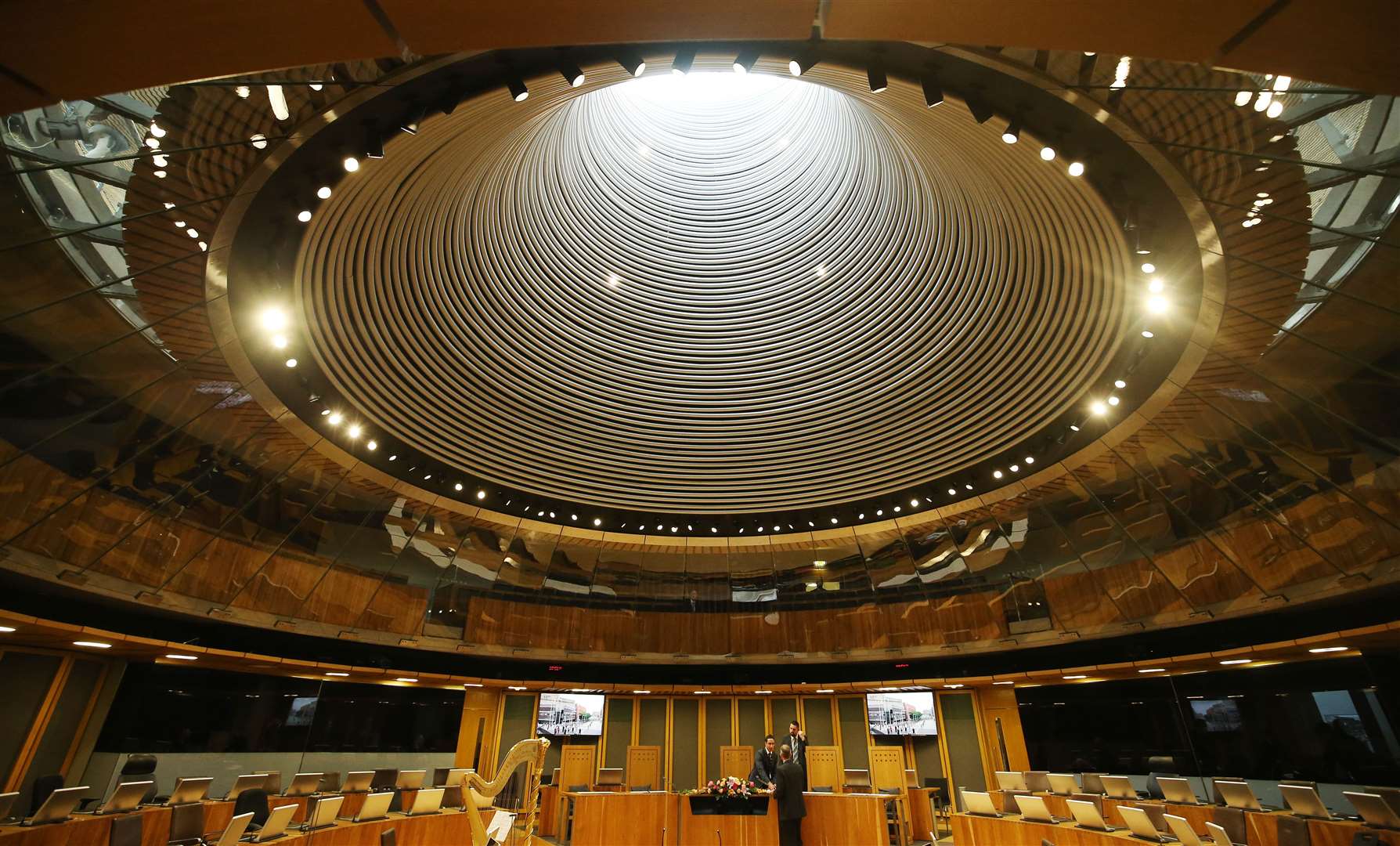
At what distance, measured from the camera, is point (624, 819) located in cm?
1064

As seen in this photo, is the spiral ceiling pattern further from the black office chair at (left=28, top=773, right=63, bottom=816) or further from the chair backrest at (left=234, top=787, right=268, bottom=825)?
the black office chair at (left=28, top=773, right=63, bottom=816)

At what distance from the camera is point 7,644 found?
9680mm

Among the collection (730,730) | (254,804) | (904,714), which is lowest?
(254,804)

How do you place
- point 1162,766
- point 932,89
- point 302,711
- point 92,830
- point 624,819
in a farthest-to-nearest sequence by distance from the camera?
point 302,711
point 1162,766
point 624,819
point 92,830
point 932,89

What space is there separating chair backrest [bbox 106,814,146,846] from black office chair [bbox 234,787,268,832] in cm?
178

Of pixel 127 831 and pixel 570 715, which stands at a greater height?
pixel 570 715

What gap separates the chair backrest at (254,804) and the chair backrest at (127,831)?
1.78 m

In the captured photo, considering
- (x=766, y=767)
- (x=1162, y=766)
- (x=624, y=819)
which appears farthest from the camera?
(x=1162, y=766)

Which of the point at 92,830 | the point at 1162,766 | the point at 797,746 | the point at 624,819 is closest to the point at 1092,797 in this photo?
the point at 1162,766

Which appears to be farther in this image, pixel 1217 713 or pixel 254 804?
pixel 1217 713

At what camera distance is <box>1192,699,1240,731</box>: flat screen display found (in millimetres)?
11383

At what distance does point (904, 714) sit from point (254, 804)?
41.3ft

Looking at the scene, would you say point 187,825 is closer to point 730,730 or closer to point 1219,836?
point 1219,836

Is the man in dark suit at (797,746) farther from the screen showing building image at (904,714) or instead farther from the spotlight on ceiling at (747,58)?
the spotlight on ceiling at (747,58)
